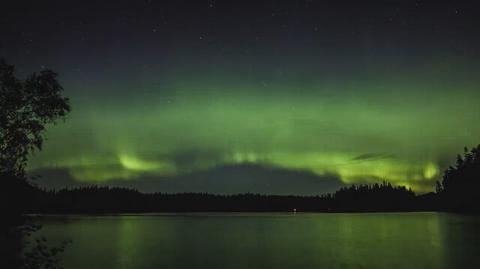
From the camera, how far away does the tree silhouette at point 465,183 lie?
17162 centimetres

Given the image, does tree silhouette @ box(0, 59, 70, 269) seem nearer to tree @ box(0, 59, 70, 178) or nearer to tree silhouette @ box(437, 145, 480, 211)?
tree @ box(0, 59, 70, 178)

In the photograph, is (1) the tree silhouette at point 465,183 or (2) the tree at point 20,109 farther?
(1) the tree silhouette at point 465,183

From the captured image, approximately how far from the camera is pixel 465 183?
177 meters

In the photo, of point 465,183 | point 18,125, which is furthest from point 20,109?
point 465,183

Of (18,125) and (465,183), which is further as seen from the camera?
(465,183)

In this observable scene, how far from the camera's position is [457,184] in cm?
18150

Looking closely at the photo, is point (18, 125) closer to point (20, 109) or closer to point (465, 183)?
point (20, 109)

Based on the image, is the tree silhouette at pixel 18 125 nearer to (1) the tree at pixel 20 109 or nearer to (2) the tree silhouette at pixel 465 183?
(1) the tree at pixel 20 109

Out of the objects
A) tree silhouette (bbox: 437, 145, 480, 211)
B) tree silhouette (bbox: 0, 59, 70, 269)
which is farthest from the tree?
tree silhouette (bbox: 437, 145, 480, 211)

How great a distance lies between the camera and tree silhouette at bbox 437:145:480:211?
172m

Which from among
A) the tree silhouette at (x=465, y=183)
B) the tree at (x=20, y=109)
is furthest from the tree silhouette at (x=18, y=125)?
the tree silhouette at (x=465, y=183)

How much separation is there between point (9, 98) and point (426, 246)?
60135 millimetres

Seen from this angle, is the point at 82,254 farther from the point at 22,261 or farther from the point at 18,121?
the point at 18,121

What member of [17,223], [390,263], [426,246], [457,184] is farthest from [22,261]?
[457,184]
